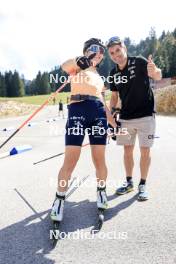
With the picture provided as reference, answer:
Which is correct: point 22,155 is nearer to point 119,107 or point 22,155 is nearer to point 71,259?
point 119,107

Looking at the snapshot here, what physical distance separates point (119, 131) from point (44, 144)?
6544 millimetres

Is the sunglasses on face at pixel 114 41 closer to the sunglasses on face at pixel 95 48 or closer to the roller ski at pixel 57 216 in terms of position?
the sunglasses on face at pixel 95 48

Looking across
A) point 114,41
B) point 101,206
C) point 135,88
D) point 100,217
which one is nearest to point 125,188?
point 101,206

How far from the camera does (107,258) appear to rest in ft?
10.4

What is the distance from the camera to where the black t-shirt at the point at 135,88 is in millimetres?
4902

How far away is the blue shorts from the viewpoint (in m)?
4.07

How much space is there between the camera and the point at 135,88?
4.93 meters

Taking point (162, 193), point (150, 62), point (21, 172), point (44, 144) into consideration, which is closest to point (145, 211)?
point (162, 193)

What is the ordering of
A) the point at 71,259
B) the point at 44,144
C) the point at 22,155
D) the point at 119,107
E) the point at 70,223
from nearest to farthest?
the point at 71,259, the point at 70,223, the point at 119,107, the point at 22,155, the point at 44,144

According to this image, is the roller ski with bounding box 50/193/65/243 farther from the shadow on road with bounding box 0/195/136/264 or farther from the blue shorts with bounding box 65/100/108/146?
the blue shorts with bounding box 65/100/108/146

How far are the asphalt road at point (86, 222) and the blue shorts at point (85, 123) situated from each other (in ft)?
3.01

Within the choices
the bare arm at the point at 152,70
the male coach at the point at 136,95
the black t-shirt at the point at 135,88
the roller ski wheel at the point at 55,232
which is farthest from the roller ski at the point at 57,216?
the bare arm at the point at 152,70

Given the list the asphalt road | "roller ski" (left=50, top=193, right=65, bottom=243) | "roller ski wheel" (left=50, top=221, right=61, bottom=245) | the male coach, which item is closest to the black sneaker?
the male coach

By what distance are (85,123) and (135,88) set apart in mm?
1149
